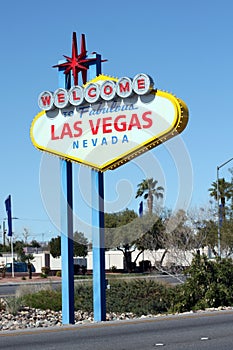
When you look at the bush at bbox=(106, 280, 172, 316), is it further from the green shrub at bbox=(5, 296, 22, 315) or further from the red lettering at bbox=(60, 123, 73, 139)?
the red lettering at bbox=(60, 123, 73, 139)

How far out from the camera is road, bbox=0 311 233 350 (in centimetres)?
1313

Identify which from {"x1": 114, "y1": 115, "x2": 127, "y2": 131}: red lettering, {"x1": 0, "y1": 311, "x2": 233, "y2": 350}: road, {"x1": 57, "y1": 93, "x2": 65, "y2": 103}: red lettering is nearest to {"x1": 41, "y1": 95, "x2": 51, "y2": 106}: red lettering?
{"x1": 57, "y1": 93, "x2": 65, "y2": 103}: red lettering

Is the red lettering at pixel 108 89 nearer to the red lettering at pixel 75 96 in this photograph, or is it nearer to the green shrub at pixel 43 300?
the red lettering at pixel 75 96

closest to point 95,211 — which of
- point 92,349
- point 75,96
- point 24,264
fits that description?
point 75,96

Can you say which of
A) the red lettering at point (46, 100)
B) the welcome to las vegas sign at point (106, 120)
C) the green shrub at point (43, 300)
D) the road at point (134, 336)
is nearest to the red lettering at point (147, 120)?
the welcome to las vegas sign at point (106, 120)

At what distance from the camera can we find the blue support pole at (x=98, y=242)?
61.8ft

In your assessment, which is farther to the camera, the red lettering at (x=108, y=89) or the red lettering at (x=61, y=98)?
the red lettering at (x=61, y=98)

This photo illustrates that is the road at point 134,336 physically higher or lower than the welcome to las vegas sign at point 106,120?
lower

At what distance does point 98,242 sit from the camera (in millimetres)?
18781

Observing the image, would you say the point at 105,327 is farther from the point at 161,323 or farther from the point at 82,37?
the point at 82,37

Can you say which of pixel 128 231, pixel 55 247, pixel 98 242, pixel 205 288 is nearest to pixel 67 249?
pixel 98 242

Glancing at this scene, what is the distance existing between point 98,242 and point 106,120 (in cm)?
322

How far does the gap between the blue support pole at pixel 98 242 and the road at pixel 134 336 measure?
1874 mm

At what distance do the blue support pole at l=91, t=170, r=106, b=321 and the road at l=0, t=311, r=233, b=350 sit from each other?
187 cm
